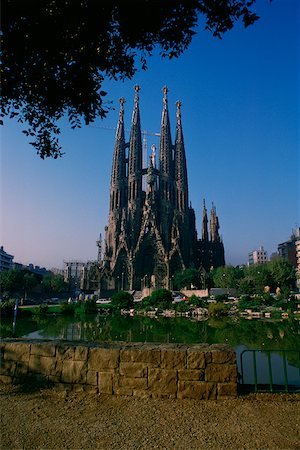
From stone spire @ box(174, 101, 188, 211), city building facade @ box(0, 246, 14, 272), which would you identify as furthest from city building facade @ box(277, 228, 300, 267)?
city building facade @ box(0, 246, 14, 272)

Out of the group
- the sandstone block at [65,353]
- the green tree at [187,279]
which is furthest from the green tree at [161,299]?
the sandstone block at [65,353]

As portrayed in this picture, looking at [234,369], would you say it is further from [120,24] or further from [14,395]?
[120,24]

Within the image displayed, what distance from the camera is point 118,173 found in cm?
7556

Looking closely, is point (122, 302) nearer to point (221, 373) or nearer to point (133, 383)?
point (133, 383)

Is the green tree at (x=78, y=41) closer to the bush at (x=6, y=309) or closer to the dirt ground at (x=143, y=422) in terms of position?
the dirt ground at (x=143, y=422)

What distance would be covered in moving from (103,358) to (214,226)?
251 feet

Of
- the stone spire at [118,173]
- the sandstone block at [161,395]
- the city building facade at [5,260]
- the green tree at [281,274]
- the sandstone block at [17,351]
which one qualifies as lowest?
the sandstone block at [161,395]

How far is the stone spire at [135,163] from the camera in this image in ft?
239

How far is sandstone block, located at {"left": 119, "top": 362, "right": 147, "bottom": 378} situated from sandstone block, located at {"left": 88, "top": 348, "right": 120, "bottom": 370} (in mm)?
139

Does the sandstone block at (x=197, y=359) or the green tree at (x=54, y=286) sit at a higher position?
the green tree at (x=54, y=286)

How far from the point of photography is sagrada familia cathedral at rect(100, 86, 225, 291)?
65062 millimetres

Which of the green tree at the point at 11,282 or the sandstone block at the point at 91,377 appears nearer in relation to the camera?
the sandstone block at the point at 91,377

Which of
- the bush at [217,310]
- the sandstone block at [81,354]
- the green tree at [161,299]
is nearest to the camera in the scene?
the sandstone block at [81,354]

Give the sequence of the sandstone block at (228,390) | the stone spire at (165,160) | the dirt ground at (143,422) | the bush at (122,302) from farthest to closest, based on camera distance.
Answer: the stone spire at (165,160) → the bush at (122,302) → the sandstone block at (228,390) → the dirt ground at (143,422)
